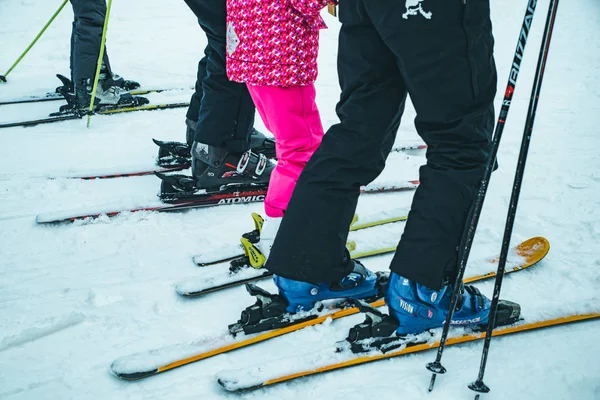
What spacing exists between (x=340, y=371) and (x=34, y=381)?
42.5 inches

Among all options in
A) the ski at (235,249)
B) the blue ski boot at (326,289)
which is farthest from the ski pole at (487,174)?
the ski at (235,249)

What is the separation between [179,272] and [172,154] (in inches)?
56.6

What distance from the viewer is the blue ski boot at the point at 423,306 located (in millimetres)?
1854

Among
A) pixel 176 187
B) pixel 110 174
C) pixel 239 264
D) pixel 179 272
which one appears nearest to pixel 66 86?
pixel 110 174

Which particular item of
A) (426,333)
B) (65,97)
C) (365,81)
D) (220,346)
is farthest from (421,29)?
(65,97)

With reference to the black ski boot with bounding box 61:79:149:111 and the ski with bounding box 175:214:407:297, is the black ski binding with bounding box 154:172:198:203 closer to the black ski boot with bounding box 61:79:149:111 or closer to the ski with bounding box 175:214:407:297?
the ski with bounding box 175:214:407:297

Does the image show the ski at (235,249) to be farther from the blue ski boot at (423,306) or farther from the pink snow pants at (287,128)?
the blue ski boot at (423,306)

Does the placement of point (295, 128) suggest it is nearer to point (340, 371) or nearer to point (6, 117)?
point (340, 371)

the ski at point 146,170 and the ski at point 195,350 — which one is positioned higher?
the ski at point 146,170

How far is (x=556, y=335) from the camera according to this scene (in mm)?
2041

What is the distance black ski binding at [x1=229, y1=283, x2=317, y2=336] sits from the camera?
201 centimetres

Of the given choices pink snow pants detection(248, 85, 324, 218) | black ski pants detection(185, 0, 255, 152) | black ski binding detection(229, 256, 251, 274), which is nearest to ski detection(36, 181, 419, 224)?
black ski pants detection(185, 0, 255, 152)

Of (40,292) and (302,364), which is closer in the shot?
(302,364)

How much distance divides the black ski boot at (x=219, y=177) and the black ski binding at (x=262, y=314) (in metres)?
1.18
